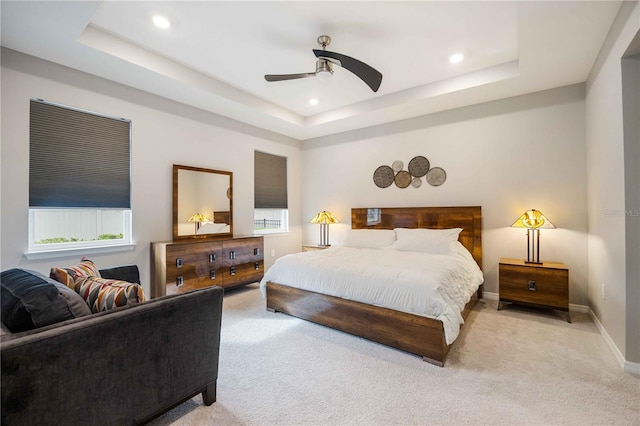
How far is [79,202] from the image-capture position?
3.11 metres

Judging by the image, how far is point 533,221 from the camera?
3.38 m

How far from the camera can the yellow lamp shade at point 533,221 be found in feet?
11.0

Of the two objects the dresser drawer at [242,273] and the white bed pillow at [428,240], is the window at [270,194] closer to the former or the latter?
the dresser drawer at [242,273]

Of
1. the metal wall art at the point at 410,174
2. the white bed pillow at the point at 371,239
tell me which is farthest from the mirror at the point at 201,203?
the metal wall art at the point at 410,174

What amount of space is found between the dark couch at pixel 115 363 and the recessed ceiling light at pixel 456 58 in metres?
3.39

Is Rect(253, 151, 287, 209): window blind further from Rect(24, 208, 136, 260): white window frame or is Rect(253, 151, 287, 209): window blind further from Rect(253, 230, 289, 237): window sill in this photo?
Rect(24, 208, 136, 260): white window frame

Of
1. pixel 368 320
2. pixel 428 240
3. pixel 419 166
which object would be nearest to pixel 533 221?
pixel 428 240

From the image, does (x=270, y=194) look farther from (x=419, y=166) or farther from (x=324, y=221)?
(x=419, y=166)

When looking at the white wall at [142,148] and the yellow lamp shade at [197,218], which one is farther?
the yellow lamp shade at [197,218]

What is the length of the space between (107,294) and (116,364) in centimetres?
38

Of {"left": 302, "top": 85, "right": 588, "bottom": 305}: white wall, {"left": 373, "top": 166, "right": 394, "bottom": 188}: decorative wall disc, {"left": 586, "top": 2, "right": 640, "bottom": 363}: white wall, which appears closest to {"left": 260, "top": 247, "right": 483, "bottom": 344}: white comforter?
{"left": 302, "top": 85, "right": 588, "bottom": 305}: white wall

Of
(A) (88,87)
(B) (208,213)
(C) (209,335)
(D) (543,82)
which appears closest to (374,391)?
(C) (209,335)

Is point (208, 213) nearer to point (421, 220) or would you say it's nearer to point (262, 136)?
point (262, 136)

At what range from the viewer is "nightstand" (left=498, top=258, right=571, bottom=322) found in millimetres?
3072
